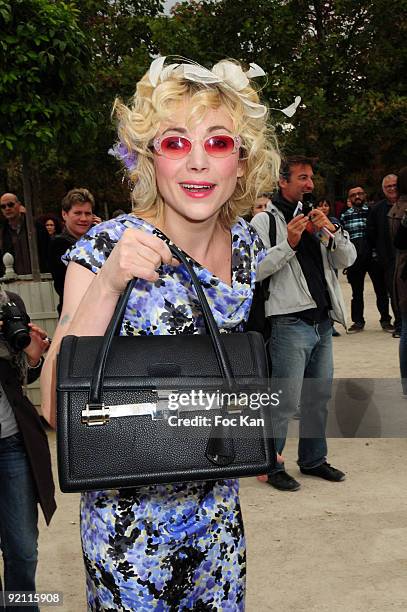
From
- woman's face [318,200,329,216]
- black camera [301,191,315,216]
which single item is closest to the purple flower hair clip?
black camera [301,191,315,216]

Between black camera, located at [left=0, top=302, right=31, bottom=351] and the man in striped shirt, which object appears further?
the man in striped shirt

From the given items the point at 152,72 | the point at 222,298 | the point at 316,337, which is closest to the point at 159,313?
the point at 222,298

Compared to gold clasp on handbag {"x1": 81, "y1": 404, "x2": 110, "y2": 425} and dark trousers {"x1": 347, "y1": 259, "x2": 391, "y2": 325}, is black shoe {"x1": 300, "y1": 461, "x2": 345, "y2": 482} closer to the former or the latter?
gold clasp on handbag {"x1": 81, "y1": 404, "x2": 110, "y2": 425}

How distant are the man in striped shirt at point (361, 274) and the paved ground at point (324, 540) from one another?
16.7ft

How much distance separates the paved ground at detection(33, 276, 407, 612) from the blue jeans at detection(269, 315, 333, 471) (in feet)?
0.90

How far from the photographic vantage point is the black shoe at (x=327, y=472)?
18.0 feet

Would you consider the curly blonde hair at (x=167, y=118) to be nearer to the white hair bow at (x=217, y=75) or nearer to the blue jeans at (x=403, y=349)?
the white hair bow at (x=217, y=75)

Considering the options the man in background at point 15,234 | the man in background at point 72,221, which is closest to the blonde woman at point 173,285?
the man in background at point 72,221

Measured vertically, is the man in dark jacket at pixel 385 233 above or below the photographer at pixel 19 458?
above

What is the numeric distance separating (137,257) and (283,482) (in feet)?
13.0

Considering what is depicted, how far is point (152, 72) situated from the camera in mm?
1970

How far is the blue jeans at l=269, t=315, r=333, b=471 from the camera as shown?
209 inches

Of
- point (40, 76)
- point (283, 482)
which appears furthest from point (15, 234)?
point (283, 482)

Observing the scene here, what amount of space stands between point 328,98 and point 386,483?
19.2 m
